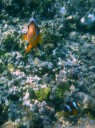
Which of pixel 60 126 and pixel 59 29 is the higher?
pixel 59 29

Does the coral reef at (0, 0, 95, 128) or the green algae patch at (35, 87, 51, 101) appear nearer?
the coral reef at (0, 0, 95, 128)

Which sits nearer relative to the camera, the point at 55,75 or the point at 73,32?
the point at 55,75

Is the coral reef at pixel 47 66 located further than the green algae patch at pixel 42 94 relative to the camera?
No

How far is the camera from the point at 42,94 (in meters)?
5.69

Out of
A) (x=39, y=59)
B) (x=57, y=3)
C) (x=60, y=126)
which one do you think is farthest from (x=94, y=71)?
(x=57, y=3)

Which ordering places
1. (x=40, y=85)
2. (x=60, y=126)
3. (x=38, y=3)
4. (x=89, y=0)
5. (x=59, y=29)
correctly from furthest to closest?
(x=89, y=0) < (x=38, y=3) < (x=59, y=29) < (x=40, y=85) < (x=60, y=126)

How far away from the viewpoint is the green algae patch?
5.69 metres

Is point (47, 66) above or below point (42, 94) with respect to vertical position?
above

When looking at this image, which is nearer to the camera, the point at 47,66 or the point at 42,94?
the point at 42,94

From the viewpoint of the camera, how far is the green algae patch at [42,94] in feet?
18.7

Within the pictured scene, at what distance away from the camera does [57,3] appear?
8617 millimetres

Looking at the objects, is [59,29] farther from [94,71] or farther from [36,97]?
[36,97]

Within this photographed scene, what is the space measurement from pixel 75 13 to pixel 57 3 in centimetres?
81

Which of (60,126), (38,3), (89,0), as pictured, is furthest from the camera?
(89,0)
